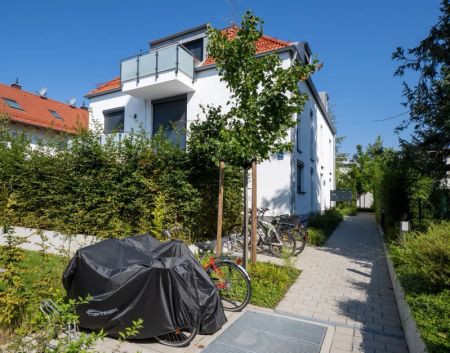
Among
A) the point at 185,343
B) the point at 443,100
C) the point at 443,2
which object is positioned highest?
the point at 443,2

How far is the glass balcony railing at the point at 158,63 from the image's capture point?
11625mm

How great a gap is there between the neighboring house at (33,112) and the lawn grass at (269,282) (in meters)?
15.7

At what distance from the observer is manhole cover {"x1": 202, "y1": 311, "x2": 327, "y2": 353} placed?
328 cm

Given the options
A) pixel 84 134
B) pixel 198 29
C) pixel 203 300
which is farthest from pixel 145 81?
pixel 203 300

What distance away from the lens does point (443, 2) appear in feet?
21.8

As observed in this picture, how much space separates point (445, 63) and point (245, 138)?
5600mm

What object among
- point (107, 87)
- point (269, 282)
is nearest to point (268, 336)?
point (269, 282)

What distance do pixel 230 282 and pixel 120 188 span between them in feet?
14.8

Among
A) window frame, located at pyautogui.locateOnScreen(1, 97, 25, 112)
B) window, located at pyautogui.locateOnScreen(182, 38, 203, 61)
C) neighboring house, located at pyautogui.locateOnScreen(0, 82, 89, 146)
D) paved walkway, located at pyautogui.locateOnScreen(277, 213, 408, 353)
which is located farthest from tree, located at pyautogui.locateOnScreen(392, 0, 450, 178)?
window frame, located at pyautogui.locateOnScreen(1, 97, 25, 112)

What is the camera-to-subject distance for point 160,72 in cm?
1188

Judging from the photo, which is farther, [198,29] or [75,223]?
[198,29]

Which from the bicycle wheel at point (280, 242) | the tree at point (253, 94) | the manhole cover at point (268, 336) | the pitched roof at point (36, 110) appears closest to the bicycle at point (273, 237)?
the bicycle wheel at point (280, 242)

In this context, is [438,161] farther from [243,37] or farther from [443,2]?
[243,37]

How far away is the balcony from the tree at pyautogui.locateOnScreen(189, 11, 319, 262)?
20.9 ft
